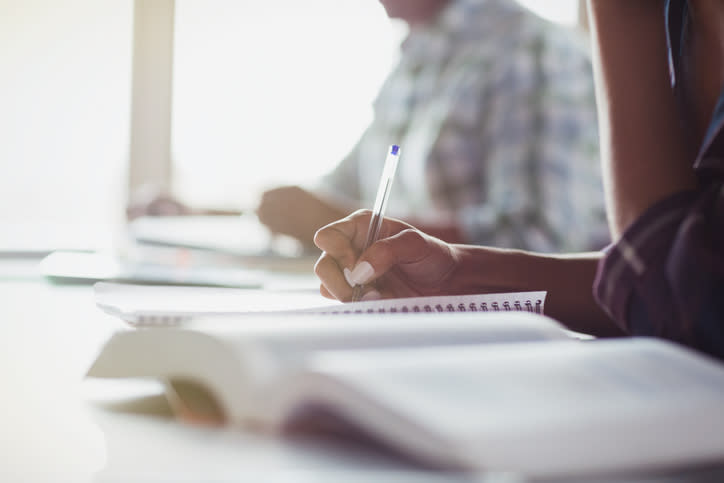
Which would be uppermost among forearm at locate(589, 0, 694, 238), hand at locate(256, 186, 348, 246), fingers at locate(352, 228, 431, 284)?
forearm at locate(589, 0, 694, 238)

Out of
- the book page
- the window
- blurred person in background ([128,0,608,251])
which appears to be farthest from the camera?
the window

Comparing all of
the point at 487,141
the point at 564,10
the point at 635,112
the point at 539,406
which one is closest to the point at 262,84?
the point at 487,141

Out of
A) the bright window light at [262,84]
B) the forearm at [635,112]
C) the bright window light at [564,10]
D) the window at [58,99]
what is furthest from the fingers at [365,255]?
the bright window light at [564,10]

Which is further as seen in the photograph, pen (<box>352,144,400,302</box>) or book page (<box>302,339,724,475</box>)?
pen (<box>352,144,400,302</box>)

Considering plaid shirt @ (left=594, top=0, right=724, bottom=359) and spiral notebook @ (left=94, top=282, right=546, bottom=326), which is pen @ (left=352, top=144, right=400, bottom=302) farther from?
plaid shirt @ (left=594, top=0, right=724, bottom=359)

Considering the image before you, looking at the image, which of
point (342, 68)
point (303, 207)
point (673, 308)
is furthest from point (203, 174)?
point (673, 308)

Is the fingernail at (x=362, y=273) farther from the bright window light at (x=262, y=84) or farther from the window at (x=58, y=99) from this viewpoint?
the window at (x=58, y=99)

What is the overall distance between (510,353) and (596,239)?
1.27 meters

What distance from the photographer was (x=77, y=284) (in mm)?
772

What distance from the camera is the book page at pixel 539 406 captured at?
0.17 meters

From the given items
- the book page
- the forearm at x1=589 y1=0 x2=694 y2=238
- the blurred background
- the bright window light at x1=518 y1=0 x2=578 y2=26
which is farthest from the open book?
the bright window light at x1=518 y1=0 x2=578 y2=26

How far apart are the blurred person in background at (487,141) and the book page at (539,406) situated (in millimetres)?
1014

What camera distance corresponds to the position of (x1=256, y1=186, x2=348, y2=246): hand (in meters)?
1.25

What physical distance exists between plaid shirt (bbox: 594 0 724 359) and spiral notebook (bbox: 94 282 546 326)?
8cm
